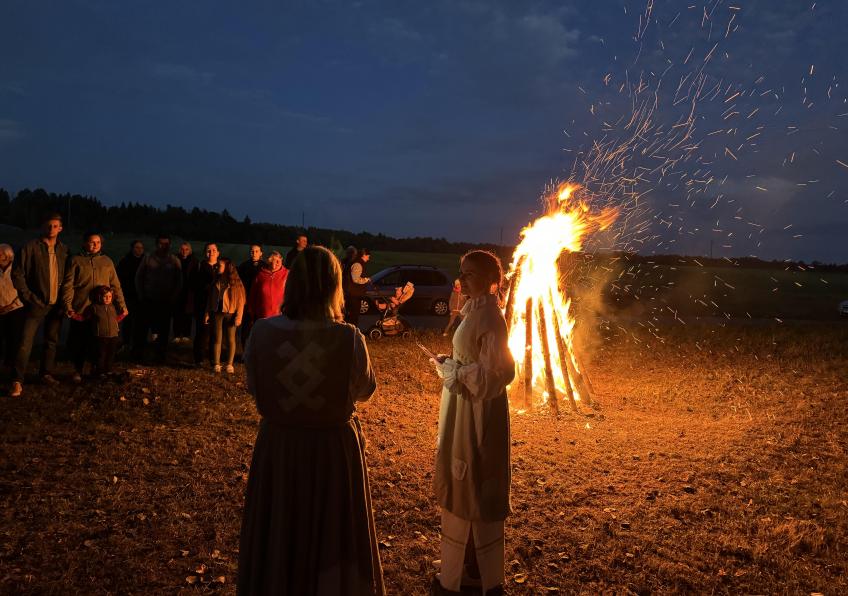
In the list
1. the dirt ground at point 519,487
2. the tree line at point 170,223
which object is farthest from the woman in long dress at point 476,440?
the tree line at point 170,223

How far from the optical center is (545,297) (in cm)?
893

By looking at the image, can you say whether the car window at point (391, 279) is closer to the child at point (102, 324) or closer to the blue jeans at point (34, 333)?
the child at point (102, 324)

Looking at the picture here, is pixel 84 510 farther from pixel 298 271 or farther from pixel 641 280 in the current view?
pixel 641 280

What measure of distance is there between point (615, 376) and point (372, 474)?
21.8ft

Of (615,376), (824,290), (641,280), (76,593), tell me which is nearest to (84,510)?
(76,593)

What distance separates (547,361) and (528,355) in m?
0.32

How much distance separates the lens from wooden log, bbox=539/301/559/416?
864 centimetres

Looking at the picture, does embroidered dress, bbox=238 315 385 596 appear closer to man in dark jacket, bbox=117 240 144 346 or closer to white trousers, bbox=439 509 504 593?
white trousers, bbox=439 509 504 593

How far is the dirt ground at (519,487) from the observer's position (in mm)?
4340

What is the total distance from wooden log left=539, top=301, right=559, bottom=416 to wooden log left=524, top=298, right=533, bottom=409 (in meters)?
0.17

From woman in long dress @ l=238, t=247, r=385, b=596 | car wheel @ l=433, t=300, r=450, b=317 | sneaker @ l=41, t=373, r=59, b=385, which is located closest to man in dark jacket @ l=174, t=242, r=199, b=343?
sneaker @ l=41, t=373, r=59, b=385

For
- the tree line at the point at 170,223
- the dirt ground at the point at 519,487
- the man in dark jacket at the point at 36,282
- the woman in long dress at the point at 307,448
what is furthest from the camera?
the tree line at the point at 170,223

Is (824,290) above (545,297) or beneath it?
above

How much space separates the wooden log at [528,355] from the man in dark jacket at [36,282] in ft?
21.3
